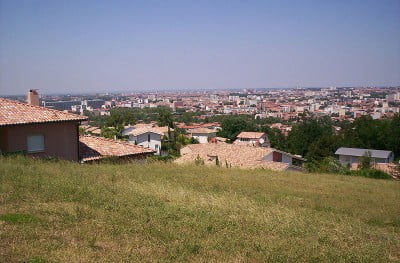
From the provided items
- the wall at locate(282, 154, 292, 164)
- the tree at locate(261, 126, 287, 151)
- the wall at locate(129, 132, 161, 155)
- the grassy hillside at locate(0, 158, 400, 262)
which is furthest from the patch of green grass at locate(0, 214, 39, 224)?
the tree at locate(261, 126, 287, 151)

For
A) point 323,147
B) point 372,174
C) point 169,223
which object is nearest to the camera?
point 169,223

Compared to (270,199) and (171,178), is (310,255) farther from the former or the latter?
(171,178)

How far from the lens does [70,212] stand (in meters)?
7.36

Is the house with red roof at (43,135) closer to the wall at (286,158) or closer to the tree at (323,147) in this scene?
the wall at (286,158)

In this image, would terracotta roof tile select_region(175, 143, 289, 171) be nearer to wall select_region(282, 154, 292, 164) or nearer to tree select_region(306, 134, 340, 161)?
wall select_region(282, 154, 292, 164)

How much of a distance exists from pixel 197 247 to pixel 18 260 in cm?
254

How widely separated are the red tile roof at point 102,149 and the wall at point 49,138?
2.98 feet

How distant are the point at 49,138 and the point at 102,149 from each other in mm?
3104

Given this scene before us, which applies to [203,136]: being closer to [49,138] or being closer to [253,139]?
[253,139]

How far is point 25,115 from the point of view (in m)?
17.3

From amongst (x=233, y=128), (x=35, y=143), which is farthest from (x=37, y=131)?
(x=233, y=128)

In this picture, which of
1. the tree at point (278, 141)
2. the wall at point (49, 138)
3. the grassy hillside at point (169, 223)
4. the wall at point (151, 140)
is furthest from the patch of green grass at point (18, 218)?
the tree at point (278, 141)

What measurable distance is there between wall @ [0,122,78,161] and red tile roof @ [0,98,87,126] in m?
0.28

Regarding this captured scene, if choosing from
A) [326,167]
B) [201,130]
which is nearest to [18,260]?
[326,167]
